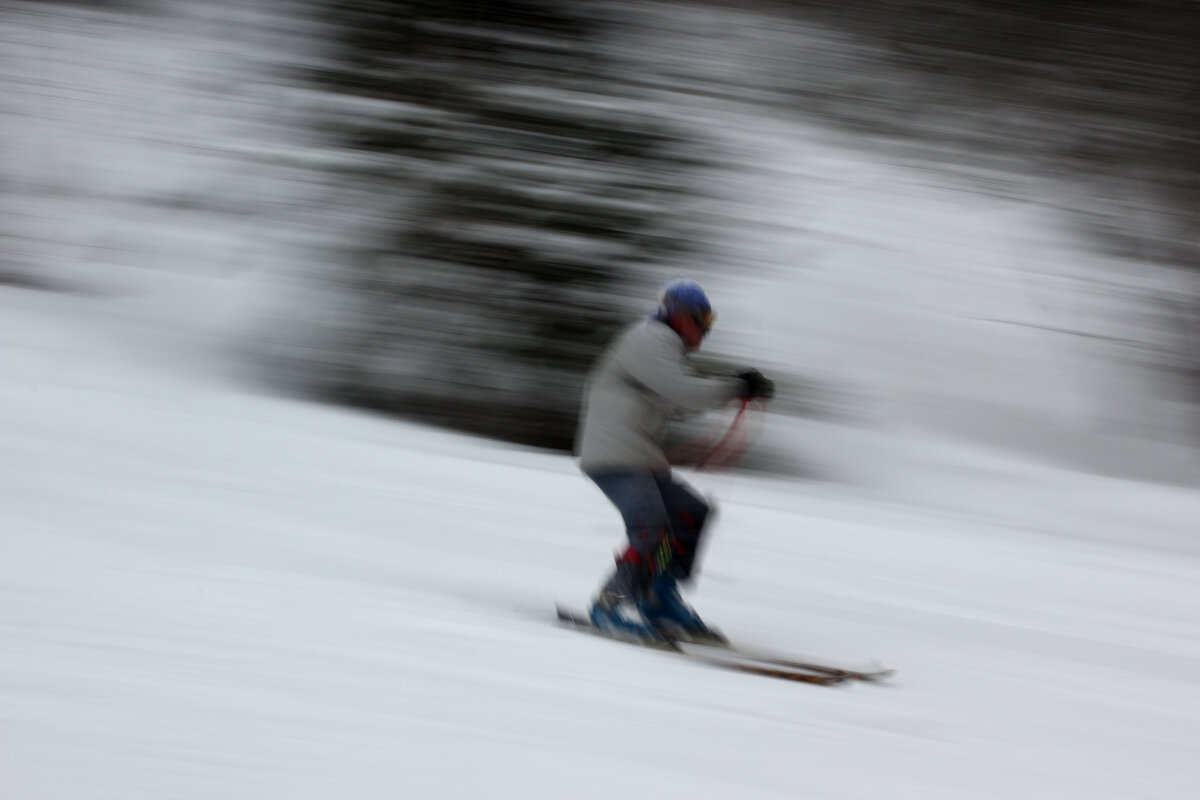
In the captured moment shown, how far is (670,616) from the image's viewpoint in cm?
538

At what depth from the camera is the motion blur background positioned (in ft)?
38.4

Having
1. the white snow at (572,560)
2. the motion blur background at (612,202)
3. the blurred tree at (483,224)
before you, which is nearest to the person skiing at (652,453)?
the white snow at (572,560)

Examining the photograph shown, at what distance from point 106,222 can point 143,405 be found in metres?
4.98

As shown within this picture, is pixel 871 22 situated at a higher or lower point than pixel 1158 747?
higher

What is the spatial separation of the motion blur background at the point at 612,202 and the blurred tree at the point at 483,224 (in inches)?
1.2

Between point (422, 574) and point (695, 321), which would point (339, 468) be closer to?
point (422, 574)

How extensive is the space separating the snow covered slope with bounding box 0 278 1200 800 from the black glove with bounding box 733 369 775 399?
1.13 metres

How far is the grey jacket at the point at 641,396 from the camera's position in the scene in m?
4.94

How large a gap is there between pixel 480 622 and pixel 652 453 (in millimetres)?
1013

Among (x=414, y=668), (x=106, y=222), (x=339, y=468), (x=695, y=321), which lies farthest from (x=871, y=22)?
(x=414, y=668)

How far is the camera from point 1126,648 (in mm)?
6422

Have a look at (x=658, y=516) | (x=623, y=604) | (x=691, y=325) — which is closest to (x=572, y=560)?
(x=623, y=604)

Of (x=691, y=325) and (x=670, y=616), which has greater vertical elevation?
(x=691, y=325)

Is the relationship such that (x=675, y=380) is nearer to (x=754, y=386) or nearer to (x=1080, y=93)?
(x=754, y=386)
